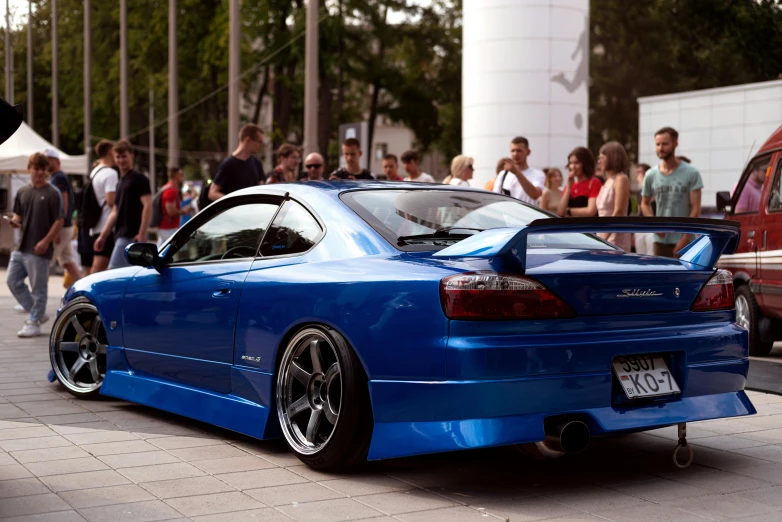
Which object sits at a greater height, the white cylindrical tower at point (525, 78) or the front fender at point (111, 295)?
the white cylindrical tower at point (525, 78)

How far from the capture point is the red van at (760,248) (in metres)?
10.1

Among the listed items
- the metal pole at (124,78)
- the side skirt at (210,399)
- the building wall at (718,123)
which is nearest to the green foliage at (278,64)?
the metal pole at (124,78)

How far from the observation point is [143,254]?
22.3 ft

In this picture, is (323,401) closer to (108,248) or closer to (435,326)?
(435,326)

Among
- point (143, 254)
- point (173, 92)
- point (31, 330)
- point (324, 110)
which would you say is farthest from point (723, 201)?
point (324, 110)

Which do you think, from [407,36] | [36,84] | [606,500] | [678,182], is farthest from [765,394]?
[36,84]

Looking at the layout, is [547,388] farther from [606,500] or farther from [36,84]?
[36,84]

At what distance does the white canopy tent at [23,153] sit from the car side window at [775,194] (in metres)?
15.9

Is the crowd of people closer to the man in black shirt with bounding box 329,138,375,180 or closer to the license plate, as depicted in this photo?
the man in black shirt with bounding box 329,138,375,180

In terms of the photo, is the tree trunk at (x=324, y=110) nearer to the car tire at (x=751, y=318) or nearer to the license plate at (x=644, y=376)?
the car tire at (x=751, y=318)

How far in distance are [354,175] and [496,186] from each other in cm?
134

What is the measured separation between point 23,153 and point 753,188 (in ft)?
57.0

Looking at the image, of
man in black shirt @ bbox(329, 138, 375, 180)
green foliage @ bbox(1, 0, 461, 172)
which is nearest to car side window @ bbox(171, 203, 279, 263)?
man in black shirt @ bbox(329, 138, 375, 180)

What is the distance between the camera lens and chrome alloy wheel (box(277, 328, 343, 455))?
538 cm
